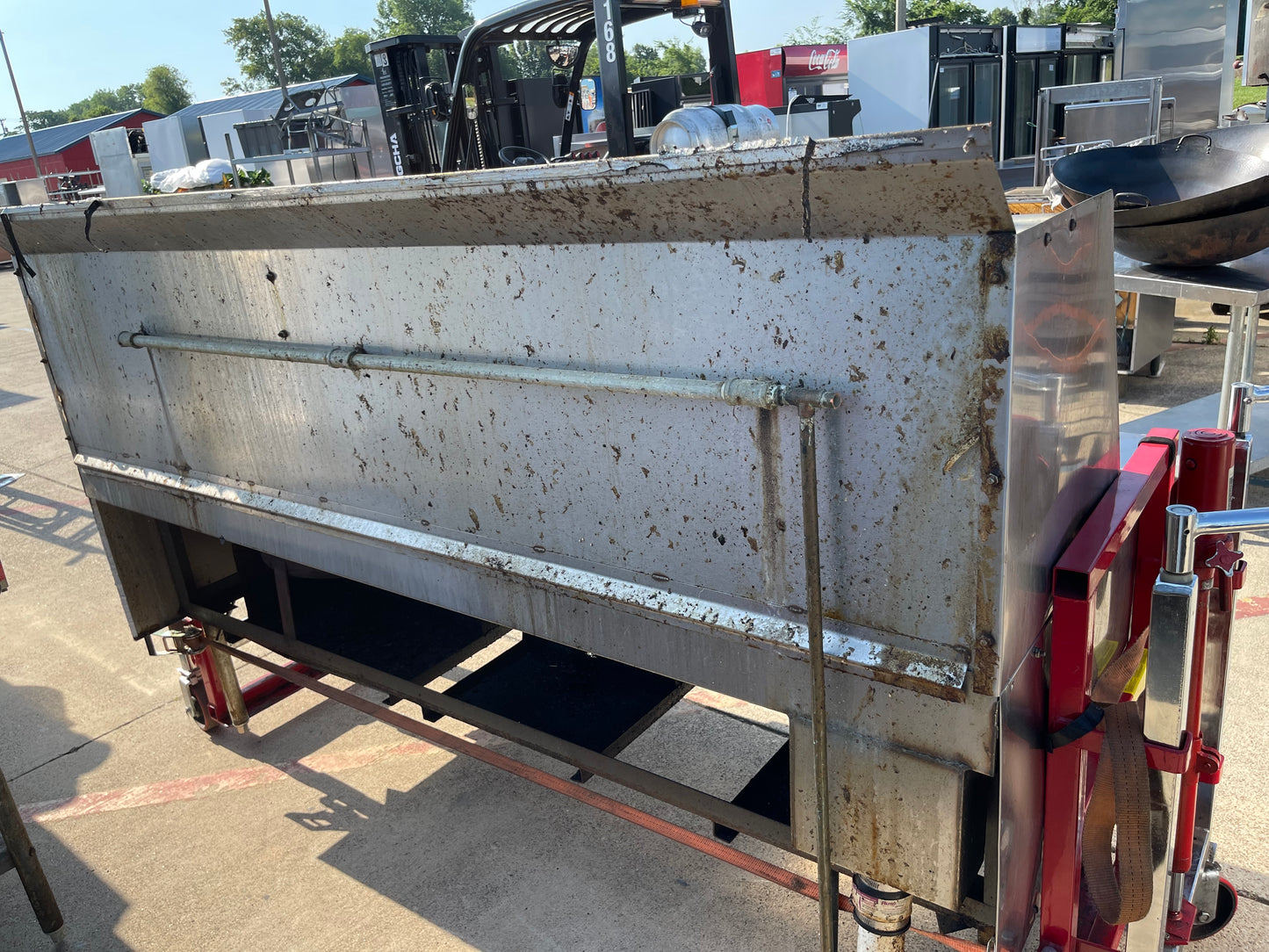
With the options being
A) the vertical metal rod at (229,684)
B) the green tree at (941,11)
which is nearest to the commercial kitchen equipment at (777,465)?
the vertical metal rod at (229,684)

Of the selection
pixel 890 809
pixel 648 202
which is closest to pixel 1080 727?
pixel 890 809

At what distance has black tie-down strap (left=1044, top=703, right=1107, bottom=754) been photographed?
1.43 meters

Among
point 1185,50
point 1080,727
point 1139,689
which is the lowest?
point 1139,689

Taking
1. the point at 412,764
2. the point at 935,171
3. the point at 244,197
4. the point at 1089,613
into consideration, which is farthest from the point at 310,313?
the point at 412,764

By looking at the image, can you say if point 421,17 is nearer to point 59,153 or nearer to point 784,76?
point 59,153

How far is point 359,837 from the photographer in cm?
289

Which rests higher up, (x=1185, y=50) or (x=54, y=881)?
(x=1185, y=50)

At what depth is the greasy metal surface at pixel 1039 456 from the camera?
1.25 m

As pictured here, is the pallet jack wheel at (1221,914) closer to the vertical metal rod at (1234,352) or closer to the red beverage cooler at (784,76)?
the vertical metal rod at (1234,352)

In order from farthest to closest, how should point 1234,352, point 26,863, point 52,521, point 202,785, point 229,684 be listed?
1. point 52,521
2. point 1234,352
3. point 229,684
4. point 202,785
5. point 26,863

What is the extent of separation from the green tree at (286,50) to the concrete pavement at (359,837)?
A: 269ft

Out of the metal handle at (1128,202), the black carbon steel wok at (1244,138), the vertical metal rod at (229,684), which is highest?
the black carbon steel wok at (1244,138)

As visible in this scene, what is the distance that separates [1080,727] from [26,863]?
103 inches

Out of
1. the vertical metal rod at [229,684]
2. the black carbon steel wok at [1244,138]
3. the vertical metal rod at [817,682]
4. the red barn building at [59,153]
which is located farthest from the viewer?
the red barn building at [59,153]
